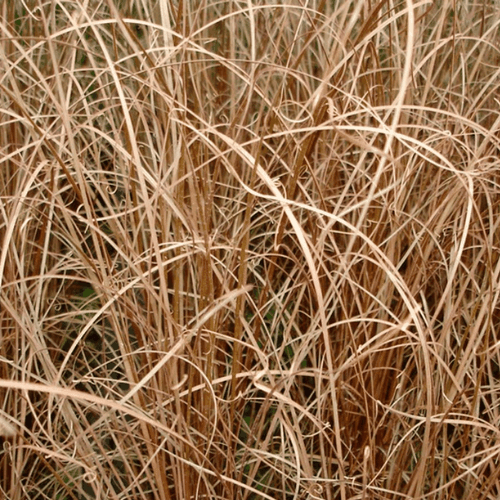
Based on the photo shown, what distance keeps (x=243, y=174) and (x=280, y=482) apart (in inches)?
15.3

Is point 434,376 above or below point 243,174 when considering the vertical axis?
below

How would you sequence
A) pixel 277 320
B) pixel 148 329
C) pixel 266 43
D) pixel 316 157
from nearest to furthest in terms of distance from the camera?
pixel 148 329
pixel 277 320
pixel 316 157
pixel 266 43

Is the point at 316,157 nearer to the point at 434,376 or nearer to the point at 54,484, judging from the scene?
the point at 434,376

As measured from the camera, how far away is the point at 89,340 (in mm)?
968

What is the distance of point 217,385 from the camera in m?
0.81

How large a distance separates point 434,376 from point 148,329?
0.37 metres

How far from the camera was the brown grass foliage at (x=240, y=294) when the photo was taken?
0.73 meters

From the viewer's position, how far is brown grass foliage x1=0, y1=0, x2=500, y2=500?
2.38ft

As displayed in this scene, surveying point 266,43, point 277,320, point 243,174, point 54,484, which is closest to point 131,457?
point 54,484

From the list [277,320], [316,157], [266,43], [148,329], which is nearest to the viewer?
[148,329]

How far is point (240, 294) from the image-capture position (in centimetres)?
69

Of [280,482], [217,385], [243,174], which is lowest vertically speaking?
[280,482]

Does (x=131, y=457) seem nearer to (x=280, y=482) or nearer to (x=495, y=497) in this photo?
(x=280, y=482)

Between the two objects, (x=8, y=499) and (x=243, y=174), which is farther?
(x=243, y=174)
